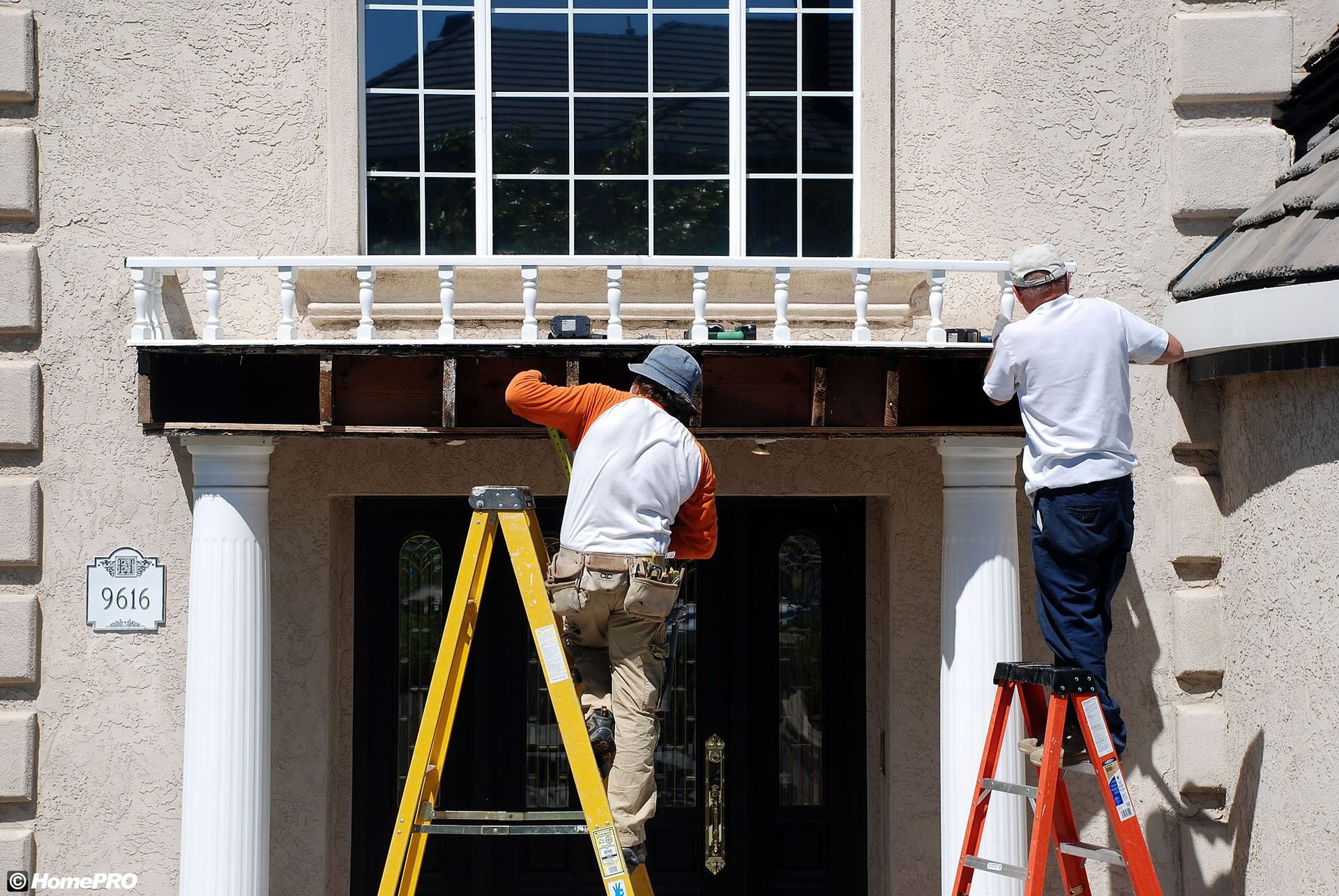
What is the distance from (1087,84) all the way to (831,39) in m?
1.32

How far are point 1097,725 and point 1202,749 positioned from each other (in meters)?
2.07

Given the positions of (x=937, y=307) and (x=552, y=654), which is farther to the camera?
(x=937, y=307)

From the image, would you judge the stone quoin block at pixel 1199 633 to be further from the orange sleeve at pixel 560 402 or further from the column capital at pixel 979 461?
the orange sleeve at pixel 560 402

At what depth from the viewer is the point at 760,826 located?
748cm

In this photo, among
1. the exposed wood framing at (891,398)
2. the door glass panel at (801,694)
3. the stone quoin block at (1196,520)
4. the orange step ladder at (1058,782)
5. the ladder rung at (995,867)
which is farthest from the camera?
the door glass panel at (801,694)

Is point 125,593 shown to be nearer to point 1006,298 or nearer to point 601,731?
point 601,731

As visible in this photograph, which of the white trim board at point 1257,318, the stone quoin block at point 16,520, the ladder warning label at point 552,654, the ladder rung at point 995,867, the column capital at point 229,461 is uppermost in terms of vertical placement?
the white trim board at point 1257,318

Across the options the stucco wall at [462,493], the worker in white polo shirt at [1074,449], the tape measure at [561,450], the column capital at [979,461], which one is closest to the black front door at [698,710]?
the stucco wall at [462,493]

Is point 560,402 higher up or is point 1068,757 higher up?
point 560,402

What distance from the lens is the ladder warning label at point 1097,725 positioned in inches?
190

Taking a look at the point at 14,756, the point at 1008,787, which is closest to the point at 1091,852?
the point at 1008,787

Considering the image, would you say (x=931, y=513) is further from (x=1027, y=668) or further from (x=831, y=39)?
(x=831, y=39)

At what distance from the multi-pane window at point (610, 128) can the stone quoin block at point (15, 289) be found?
5.48ft

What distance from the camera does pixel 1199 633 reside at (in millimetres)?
6590
